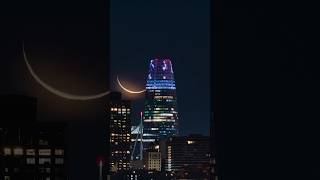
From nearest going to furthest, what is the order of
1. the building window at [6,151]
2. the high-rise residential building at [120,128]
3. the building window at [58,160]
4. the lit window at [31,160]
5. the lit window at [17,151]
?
1. the building window at [6,151]
2. the lit window at [17,151]
3. the lit window at [31,160]
4. the building window at [58,160]
5. the high-rise residential building at [120,128]

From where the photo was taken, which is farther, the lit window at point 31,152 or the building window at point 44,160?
the building window at point 44,160

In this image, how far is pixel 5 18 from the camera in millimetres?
37000

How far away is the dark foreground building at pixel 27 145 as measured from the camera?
44.6 metres

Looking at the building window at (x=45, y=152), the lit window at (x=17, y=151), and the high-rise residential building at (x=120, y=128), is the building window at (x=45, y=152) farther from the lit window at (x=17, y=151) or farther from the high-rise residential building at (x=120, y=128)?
the high-rise residential building at (x=120, y=128)

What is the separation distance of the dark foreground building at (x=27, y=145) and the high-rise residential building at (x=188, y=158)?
185 feet

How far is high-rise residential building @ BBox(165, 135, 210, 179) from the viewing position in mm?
105688

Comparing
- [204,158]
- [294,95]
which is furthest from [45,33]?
[204,158]

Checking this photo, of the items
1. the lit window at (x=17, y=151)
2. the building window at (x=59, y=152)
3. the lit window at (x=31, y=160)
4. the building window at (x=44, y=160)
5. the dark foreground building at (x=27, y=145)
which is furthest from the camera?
the building window at (x=59, y=152)

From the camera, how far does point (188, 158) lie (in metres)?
106

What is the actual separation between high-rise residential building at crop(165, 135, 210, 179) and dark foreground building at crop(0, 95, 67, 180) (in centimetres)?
5624

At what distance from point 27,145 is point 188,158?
58943mm

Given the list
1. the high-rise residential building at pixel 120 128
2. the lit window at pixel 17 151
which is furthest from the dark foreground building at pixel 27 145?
the high-rise residential building at pixel 120 128

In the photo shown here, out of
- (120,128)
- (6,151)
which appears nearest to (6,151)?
(6,151)

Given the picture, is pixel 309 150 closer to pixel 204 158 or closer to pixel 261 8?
pixel 261 8
